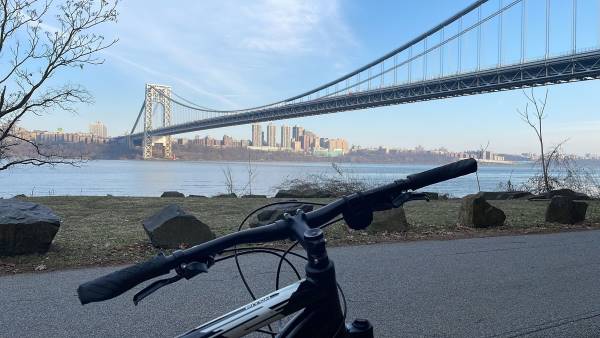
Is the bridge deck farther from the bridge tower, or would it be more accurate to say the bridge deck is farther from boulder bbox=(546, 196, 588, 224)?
boulder bbox=(546, 196, 588, 224)

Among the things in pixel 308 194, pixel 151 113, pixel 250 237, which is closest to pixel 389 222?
pixel 250 237

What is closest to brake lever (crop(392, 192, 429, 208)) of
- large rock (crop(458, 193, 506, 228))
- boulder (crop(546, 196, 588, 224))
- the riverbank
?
the riverbank

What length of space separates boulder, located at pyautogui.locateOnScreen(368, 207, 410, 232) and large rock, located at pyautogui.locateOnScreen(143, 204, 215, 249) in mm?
2767

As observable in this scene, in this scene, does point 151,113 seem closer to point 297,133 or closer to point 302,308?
point 297,133

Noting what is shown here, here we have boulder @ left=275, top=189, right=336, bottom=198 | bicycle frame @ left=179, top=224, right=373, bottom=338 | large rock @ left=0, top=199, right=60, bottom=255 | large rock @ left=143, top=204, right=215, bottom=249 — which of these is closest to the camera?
bicycle frame @ left=179, top=224, right=373, bottom=338

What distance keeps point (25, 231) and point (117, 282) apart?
5684 mm

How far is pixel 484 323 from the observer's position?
3.96 metres

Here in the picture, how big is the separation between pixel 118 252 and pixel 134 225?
10.4 feet

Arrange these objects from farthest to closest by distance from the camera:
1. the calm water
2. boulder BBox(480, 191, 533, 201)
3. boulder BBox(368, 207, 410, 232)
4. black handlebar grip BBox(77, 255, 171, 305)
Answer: the calm water → boulder BBox(480, 191, 533, 201) → boulder BBox(368, 207, 410, 232) → black handlebar grip BBox(77, 255, 171, 305)

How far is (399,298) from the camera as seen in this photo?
183 inches

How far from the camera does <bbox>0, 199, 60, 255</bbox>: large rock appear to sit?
622 centimetres

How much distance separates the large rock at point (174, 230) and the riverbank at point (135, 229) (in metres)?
0.20

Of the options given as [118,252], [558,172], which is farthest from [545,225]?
[558,172]

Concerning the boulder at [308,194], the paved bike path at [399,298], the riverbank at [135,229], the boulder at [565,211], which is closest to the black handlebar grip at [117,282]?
the paved bike path at [399,298]
